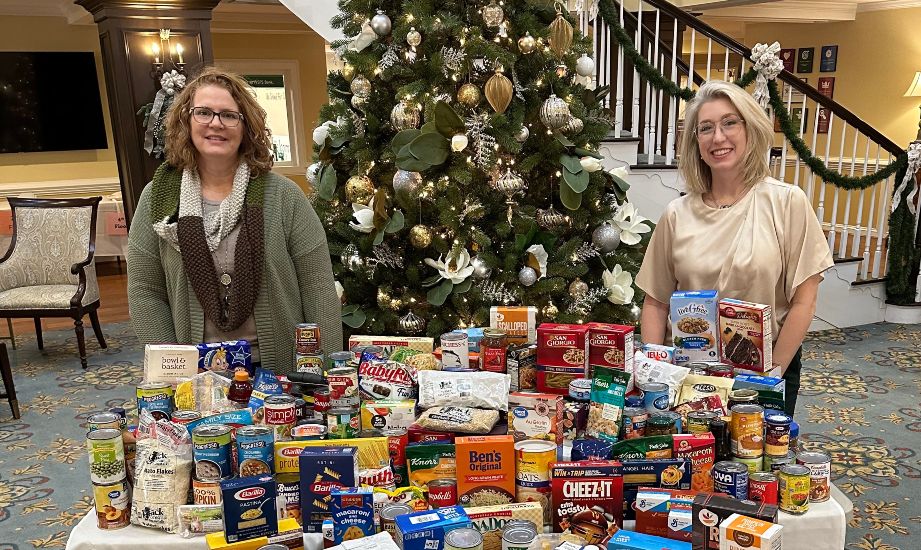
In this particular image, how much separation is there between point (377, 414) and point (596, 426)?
1.59 feet

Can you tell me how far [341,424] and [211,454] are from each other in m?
0.27

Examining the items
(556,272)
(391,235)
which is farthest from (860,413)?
(391,235)

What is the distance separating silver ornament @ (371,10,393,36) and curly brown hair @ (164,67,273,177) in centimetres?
125

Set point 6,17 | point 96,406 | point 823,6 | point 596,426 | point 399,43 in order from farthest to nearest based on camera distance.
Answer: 1. point 823,6
2. point 6,17
3. point 96,406
4. point 399,43
5. point 596,426

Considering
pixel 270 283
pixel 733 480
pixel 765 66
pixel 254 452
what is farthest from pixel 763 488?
pixel 765 66

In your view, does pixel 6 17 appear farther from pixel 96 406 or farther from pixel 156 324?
pixel 156 324

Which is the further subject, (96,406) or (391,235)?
(96,406)

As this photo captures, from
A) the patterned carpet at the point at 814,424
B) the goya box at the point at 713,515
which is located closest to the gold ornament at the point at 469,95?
the patterned carpet at the point at 814,424

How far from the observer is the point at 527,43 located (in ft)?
10.8

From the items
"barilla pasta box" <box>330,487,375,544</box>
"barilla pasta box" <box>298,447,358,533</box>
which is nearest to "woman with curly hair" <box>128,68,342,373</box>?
"barilla pasta box" <box>298,447,358,533</box>

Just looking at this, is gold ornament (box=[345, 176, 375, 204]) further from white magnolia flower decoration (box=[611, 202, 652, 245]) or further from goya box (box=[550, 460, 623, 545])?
goya box (box=[550, 460, 623, 545])

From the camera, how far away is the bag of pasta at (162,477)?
141 cm

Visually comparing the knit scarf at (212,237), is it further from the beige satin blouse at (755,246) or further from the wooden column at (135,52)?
the wooden column at (135,52)

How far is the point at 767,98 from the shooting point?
186 inches
